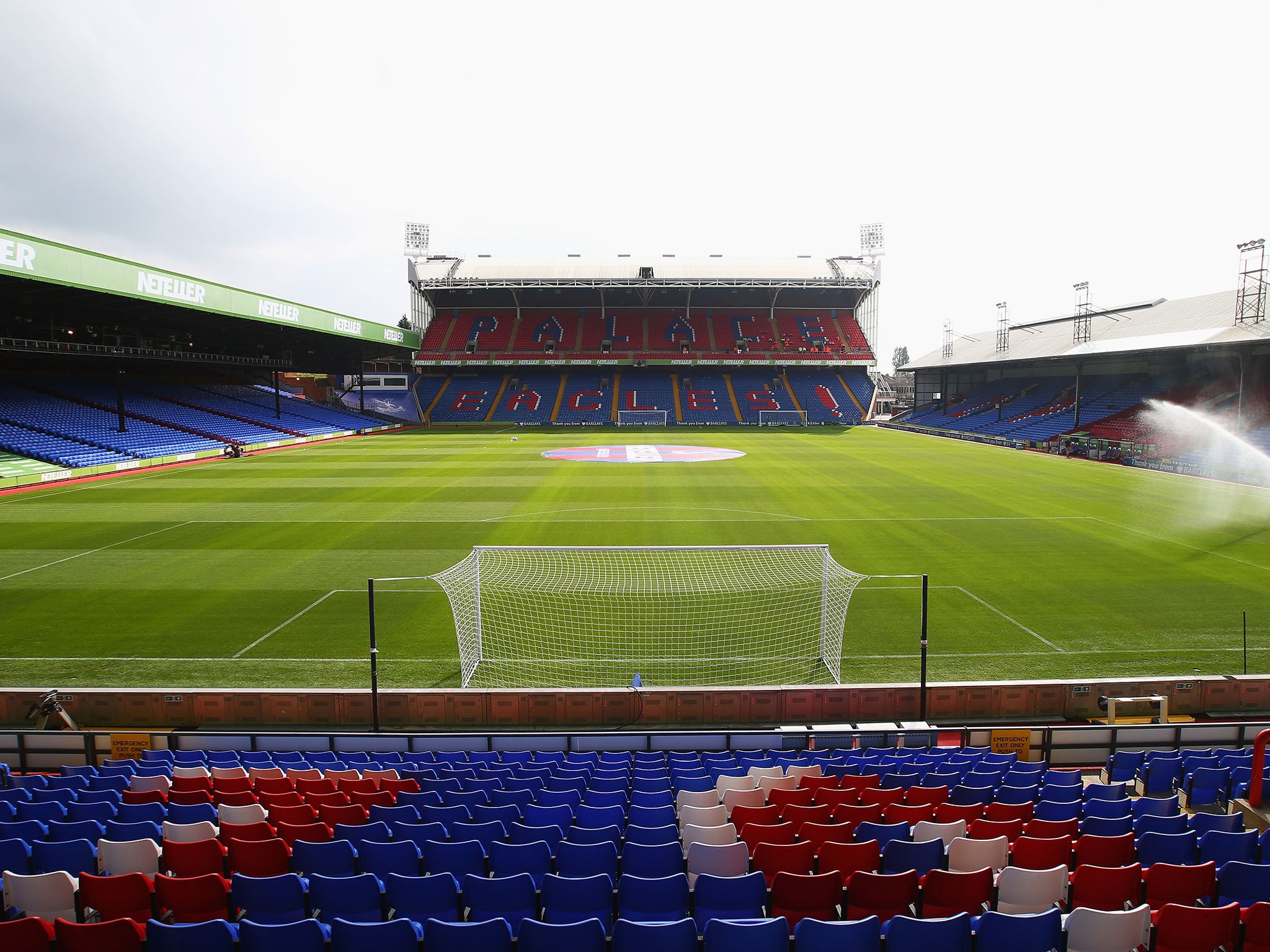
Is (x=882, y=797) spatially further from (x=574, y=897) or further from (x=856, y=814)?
(x=574, y=897)

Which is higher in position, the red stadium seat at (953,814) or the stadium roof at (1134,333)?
the stadium roof at (1134,333)

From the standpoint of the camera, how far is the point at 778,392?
224ft

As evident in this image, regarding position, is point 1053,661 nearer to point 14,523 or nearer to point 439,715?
point 439,715

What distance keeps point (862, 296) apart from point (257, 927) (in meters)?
77.2

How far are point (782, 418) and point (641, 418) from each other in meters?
13.2

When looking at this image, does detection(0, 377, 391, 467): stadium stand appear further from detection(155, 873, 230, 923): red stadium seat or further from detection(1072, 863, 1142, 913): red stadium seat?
detection(1072, 863, 1142, 913): red stadium seat

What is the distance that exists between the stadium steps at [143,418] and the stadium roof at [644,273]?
3256 cm

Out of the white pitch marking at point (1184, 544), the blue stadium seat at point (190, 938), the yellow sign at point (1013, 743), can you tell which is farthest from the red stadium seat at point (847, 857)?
the white pitch marking at point (1184, 544)

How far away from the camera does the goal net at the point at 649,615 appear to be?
11547 mm

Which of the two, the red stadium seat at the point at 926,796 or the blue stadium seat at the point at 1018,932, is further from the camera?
the red stadium seat at the point at 926,796

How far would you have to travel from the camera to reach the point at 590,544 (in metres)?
18.8

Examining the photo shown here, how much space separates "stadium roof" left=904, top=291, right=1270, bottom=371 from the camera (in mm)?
36875

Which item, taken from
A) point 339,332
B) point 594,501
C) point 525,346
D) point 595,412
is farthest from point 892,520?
point 525,346

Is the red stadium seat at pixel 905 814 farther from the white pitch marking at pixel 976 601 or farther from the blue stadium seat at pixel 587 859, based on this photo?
the white pitch marking at pixel 976 601
